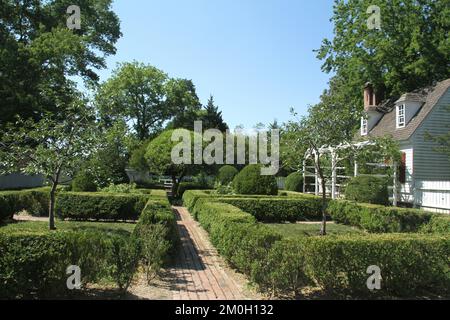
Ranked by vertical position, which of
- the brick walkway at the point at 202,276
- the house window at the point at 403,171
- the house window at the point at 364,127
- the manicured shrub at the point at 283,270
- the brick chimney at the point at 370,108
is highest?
the brick chimney at the point at 370,108

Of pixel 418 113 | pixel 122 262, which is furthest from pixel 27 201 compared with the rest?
pixel 418 113

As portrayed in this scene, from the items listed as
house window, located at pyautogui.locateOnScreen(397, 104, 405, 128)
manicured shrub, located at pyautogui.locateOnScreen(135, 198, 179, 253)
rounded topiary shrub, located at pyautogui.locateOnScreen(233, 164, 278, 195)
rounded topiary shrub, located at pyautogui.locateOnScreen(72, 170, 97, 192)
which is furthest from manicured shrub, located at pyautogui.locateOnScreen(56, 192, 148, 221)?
house window, located at pyautogui.locateOnScreen(397, 104, 405, 128)

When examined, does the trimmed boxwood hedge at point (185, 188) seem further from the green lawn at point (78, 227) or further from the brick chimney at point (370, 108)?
the green lawn at point (78, 227)

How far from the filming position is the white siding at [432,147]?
20359mm

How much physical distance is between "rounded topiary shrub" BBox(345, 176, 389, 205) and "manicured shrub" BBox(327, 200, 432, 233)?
2145mm

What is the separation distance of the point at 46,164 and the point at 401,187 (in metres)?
17.7

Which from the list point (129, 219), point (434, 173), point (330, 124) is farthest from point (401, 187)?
point (129, 219)

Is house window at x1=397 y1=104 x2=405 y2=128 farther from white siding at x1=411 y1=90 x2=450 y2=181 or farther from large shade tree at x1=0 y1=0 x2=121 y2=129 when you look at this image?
large shade tree at x1=0 y1=0 x2=121 y2=129

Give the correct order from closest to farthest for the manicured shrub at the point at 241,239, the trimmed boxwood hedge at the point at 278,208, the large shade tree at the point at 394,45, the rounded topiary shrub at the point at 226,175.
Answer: the manicured shrub at the point at 241,239 < the trimmed boxwood hedge at the point at 278,208 < the large shade tree at the point at 394,45 < the rounded topiary shrub at the point at 226,175

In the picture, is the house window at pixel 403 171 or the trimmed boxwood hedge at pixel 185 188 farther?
the trimmed boxwood hedge at pixel 185 188

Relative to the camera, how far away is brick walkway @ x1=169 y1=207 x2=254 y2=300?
6590mm

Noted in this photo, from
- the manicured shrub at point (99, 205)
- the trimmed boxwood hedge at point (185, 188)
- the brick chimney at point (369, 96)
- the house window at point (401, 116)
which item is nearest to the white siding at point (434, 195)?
the house window at point (401, 116)

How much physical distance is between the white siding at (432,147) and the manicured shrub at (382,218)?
6.94 m

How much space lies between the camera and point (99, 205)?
15195mm
